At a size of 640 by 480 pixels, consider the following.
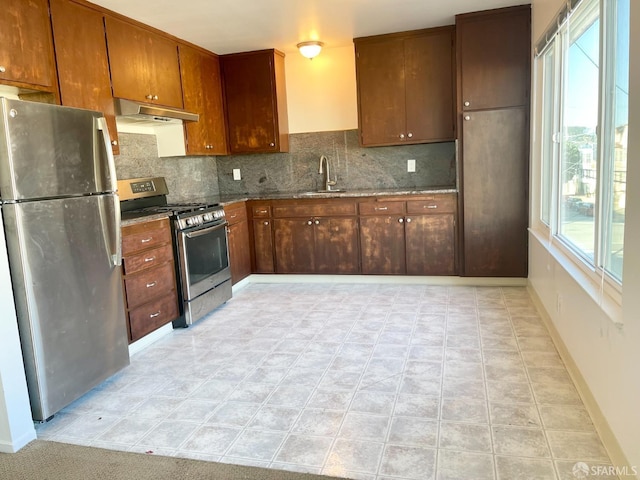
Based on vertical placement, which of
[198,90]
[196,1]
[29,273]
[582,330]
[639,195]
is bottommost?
[582,330]

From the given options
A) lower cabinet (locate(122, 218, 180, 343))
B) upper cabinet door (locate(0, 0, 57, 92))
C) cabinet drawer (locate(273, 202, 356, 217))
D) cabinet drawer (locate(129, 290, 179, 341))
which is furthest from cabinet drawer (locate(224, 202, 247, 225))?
upper cabinet door (locate(0, 0, 57, 92))

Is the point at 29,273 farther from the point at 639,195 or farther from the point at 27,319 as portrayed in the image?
the point at 639,195

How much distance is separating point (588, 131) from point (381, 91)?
2.41 meters

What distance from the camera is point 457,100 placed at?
4.23m

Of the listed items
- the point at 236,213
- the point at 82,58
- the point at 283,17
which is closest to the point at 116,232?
the point at 82,58

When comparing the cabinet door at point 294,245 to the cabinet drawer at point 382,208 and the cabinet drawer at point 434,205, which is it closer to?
the cabinet drawer at point 382,208

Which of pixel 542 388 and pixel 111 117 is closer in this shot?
pixel 542 388

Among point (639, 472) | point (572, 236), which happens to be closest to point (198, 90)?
point (572, 236)

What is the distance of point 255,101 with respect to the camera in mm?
4941

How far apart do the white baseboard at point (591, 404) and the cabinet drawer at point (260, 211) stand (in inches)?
106

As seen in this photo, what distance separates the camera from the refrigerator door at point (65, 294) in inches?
86.5

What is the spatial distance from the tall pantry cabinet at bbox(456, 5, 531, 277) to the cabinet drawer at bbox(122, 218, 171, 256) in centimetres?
254

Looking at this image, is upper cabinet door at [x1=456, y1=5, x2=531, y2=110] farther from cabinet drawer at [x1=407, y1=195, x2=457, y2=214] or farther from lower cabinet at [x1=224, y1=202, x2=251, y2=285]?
lower cabinet at [x1=224, y1=202, x2=251, y2=285]

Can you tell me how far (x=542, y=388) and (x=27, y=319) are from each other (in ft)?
8.14
